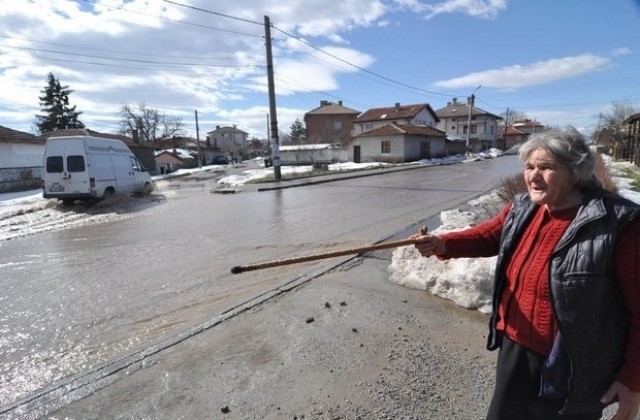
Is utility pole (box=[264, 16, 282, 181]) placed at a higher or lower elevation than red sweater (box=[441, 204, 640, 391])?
higher

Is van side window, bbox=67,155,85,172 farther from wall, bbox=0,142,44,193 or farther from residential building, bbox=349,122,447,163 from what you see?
residential building, bbox=349,122,447,163

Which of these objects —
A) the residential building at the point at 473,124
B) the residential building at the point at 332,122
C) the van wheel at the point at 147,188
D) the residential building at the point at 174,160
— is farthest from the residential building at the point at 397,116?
the van wheel at the point at 147,188

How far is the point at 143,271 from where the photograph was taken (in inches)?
260

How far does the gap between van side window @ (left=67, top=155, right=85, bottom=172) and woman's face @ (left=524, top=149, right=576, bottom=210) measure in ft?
50.4

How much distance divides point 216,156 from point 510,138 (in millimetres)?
71174

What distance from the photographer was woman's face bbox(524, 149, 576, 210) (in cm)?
180

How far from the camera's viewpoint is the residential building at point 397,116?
194ft

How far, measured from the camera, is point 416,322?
4125 millimetres

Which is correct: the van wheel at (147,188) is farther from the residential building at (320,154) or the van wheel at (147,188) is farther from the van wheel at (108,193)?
the residential building at (320,154)

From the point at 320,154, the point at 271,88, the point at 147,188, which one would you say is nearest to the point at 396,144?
the point at 320,154

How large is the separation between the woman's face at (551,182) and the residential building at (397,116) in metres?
57.6

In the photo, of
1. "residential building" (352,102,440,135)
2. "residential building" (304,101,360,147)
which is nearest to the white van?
"residential building" (352,102,440,135)

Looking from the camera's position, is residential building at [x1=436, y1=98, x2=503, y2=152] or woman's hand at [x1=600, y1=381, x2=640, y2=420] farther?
residential building at [x1=436, y1=98, x2=503, y2=152]

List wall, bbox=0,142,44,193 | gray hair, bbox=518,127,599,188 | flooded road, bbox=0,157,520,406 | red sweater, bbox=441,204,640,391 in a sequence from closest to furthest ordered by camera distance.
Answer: red sweater, bbox=441,204,640,391 → gray hair, bbox=518,127,599,188 → flooded road, bbox=0,157,520,406 → wall, bbox=0,142,44,193
